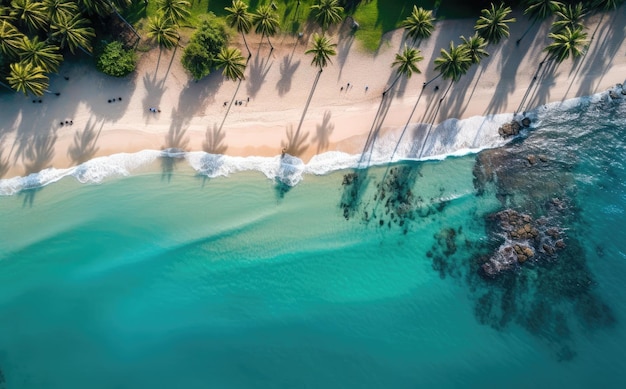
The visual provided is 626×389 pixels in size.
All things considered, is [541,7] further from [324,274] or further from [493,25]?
[324,274]

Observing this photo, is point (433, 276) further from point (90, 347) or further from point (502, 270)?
point (90, 347)

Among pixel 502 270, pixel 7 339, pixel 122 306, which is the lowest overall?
pixel 7 339

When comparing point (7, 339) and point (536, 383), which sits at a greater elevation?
point (536, 383)

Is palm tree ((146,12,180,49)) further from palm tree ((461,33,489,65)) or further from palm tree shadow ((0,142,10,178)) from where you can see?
palm tree ((461,33,489,65))

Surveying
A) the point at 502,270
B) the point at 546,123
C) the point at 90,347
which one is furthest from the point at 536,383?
the point at 90,347

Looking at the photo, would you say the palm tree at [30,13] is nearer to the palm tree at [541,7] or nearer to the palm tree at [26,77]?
the palm tree at [26,77]

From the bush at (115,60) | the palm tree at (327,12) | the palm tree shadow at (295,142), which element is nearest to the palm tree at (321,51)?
the palm tree at (327,12)

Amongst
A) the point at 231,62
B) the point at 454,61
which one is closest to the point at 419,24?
the point at 454,61
